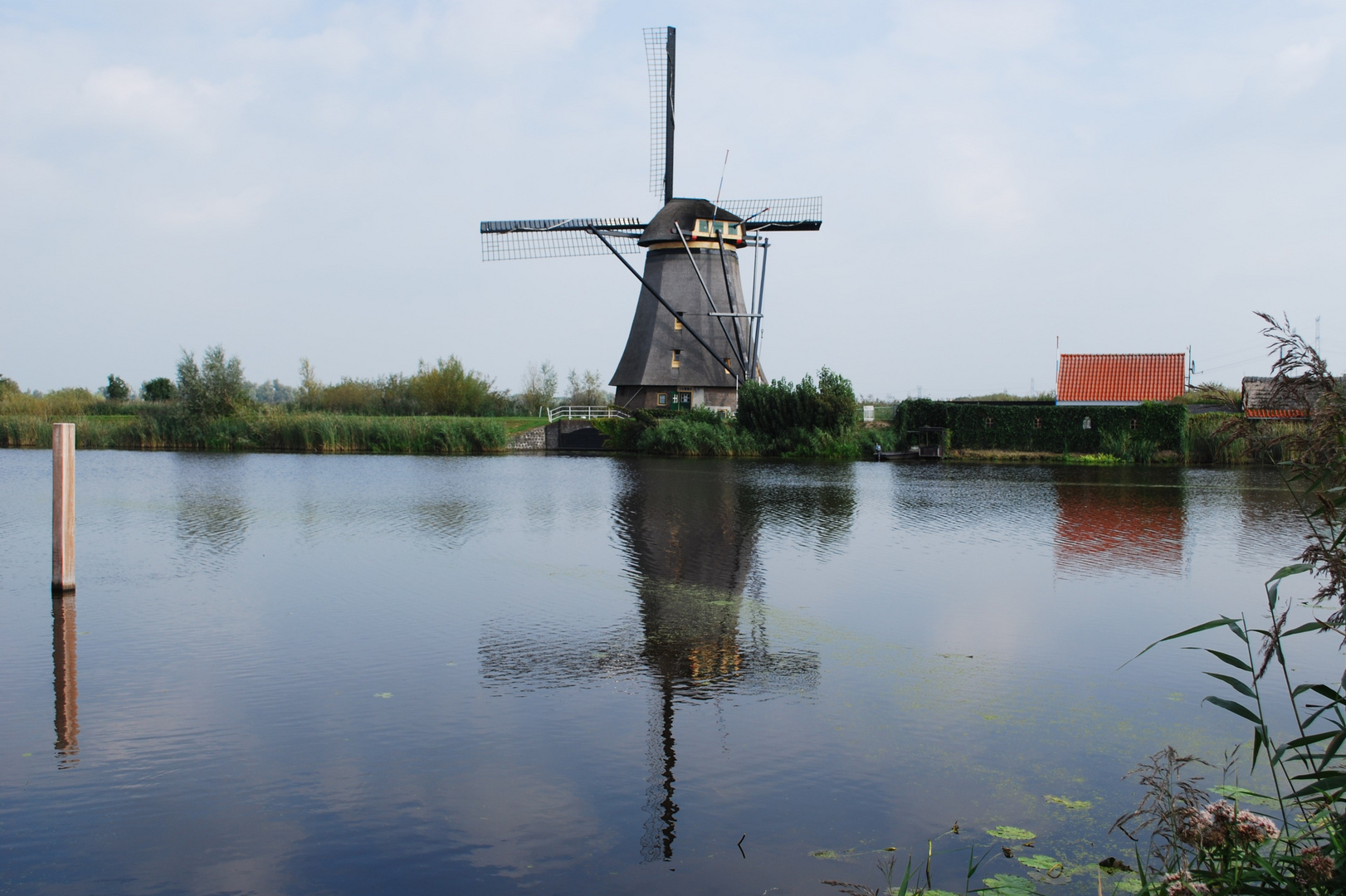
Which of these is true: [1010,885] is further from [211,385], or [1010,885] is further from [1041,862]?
[211,385]

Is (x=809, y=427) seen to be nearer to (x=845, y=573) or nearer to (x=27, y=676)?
(x=845, y=573)

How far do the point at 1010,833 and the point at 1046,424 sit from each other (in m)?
27.4

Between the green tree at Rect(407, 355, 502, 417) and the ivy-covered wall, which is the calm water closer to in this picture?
the ivy-covered wall

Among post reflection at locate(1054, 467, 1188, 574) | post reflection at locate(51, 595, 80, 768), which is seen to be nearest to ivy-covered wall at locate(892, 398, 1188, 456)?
post reflection at locate(1054, 467, 1188, 574)

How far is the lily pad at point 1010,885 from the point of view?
3185 mm

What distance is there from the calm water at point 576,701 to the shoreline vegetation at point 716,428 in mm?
17434

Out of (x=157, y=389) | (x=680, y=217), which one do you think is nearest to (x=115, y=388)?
(x=157, y=389)

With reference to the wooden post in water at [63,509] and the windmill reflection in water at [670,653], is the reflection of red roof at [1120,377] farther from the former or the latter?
the wooden post in water at [63,509]

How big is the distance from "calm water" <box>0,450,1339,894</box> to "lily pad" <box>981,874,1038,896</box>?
169 mm

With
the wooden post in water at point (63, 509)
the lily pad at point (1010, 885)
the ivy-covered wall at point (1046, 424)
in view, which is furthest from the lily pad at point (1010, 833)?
the ivy-covered wall at point (1046, 424)

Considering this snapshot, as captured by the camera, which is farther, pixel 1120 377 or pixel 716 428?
pixel 1120 377

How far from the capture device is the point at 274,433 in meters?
33.2

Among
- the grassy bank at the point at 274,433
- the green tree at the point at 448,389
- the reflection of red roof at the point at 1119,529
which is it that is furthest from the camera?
the green tree at the point at 448,389

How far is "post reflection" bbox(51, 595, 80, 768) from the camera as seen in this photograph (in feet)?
14.9
